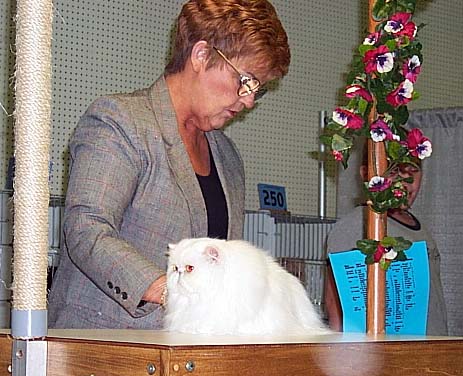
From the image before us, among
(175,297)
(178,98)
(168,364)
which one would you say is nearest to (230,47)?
(178,98)

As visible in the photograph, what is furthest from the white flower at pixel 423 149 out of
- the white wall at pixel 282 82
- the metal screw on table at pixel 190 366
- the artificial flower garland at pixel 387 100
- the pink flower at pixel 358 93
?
the white wall at pixel 282 82

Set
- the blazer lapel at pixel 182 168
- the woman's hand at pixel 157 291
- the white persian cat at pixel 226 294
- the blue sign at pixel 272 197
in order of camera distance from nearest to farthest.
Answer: the white persian cat at pixel 226 294 → the woman's hand at pixel 157 291 → the blazer lapel at pixel 182 168 → the blue sign at pixel 272 197

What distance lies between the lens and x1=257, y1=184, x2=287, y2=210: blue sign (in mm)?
3115

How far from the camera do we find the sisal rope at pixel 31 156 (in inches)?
39.7

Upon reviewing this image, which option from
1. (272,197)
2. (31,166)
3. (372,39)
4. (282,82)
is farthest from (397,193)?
(282,82)

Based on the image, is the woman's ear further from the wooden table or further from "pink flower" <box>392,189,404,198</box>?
the wooden table

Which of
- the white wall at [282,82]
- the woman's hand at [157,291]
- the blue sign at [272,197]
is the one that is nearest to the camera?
the woman's hand at [157,291]

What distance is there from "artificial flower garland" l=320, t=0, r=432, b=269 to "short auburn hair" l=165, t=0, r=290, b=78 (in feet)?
0.67

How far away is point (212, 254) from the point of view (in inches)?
53.4

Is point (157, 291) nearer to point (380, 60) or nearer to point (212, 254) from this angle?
point (212, 254)

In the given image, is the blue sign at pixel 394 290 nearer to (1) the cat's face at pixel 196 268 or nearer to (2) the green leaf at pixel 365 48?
(1) the cat's face at pixel 196 268

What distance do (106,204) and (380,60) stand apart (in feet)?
1.58

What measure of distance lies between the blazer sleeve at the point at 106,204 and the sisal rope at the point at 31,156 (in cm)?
44

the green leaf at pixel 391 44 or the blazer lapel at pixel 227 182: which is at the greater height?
the green leaf at pixel 391 44
